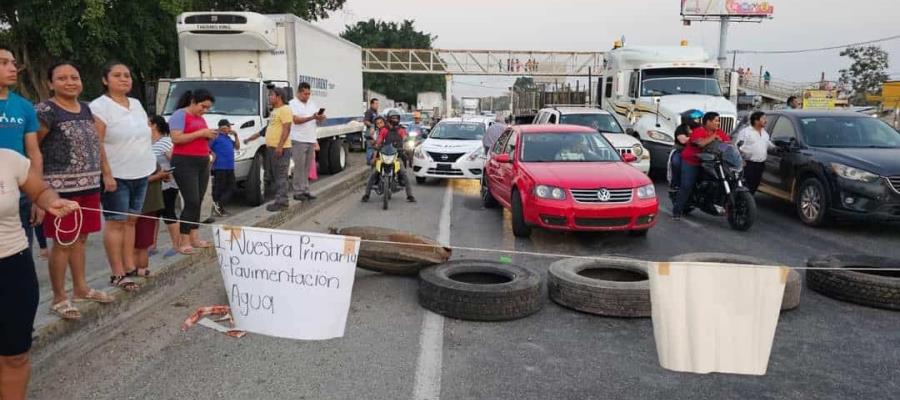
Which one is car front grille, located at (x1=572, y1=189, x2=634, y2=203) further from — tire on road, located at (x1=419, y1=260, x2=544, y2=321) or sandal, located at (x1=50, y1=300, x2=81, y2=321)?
sandal, located at (x1=50, y1=300, x2=81, y2=321)

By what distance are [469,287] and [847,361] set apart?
106 inches

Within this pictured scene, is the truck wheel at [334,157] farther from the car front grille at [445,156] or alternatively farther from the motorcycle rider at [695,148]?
the motorcycle rider at [695,148]

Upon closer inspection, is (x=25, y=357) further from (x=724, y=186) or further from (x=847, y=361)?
(x=724, y=186)

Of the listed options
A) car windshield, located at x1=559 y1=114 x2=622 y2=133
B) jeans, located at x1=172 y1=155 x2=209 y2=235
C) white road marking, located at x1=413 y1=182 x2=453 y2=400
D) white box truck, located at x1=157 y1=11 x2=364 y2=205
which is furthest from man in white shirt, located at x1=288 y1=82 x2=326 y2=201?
car windshield, located at x1=559 y1=114 x2=622 y2=133

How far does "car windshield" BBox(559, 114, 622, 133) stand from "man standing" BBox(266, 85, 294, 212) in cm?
737

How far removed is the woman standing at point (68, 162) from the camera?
405 centimetres

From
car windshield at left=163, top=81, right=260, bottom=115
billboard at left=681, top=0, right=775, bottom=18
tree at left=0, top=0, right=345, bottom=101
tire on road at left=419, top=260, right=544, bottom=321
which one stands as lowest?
tire on road at left=419, top=260, right=544, bottom=321

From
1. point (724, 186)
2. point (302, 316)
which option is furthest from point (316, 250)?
point (724, 186)

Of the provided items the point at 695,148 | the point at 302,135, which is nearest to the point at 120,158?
the point at 302,135

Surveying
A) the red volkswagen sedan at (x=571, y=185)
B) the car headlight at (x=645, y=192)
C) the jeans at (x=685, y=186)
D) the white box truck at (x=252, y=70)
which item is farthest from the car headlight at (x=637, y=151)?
the white box truck at (x=252, y=70)

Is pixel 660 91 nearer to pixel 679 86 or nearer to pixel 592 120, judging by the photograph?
pixel 679 86

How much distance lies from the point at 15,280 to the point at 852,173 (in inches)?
362

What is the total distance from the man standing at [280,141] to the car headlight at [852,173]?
7.67 meters

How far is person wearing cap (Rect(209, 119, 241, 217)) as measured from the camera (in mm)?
8102
